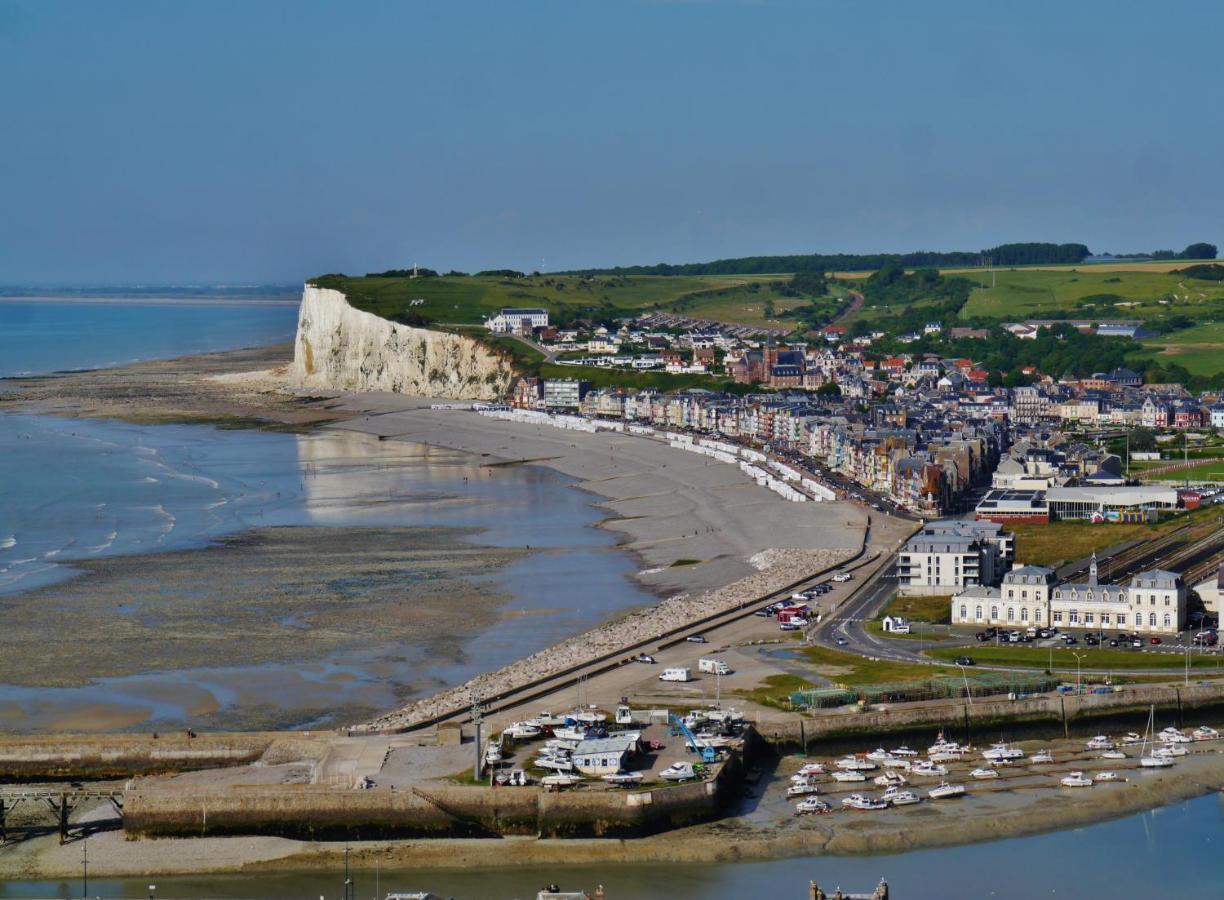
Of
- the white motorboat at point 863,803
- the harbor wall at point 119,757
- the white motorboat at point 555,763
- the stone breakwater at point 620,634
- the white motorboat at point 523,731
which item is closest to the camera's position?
the white motorboat at point 863,803

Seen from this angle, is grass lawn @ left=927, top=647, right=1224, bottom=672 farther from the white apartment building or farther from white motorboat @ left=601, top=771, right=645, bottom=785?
white motorboat @ left=601, top=771, right=645, bottom=785

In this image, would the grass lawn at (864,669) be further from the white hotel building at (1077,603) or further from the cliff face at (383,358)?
the cliff face at (383,358)

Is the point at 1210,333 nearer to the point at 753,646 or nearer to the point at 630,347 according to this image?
the point at 630,347

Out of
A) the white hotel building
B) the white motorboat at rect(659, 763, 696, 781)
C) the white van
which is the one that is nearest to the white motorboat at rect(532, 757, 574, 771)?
the white motorboat at rect(659, 763, 696, 781)

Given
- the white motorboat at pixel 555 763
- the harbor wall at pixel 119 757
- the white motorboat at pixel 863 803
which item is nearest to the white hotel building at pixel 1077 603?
the white motorboat at pixel 863 803

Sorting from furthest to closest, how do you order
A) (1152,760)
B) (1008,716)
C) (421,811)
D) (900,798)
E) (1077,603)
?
1. (1077,603)
2. (1008,716)
3. (1152,760)
4. (900,798)
5. (421,811)

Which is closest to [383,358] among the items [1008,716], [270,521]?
[270,521]

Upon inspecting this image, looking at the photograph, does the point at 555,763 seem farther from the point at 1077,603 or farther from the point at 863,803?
the point at 1077,603
